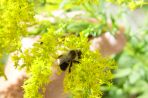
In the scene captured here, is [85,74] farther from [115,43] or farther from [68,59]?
[115,43]

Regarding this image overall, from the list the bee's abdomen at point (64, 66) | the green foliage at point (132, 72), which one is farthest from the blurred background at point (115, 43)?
the bee's abdomen at point (64, 66)

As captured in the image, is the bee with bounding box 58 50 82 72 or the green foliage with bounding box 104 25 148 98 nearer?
the bee with bounding box 58 50 82 72

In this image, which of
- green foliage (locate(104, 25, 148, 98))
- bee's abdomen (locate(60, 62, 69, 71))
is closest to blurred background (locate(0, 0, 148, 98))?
green foliage (locate(104, 25, 148, 98))

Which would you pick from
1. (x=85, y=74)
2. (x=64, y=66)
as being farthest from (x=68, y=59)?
(x=85, y=74)

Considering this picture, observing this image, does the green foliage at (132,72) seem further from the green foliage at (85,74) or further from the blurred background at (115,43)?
the green foliage at (85,74)

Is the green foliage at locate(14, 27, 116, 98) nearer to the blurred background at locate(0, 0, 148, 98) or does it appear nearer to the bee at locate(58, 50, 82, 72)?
the bee at locate(58, 50, 82, 72)

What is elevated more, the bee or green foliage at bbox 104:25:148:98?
the bee

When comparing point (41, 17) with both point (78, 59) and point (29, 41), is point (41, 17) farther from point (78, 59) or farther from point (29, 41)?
point (78, 59)

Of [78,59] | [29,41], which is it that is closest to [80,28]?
[29,41]
